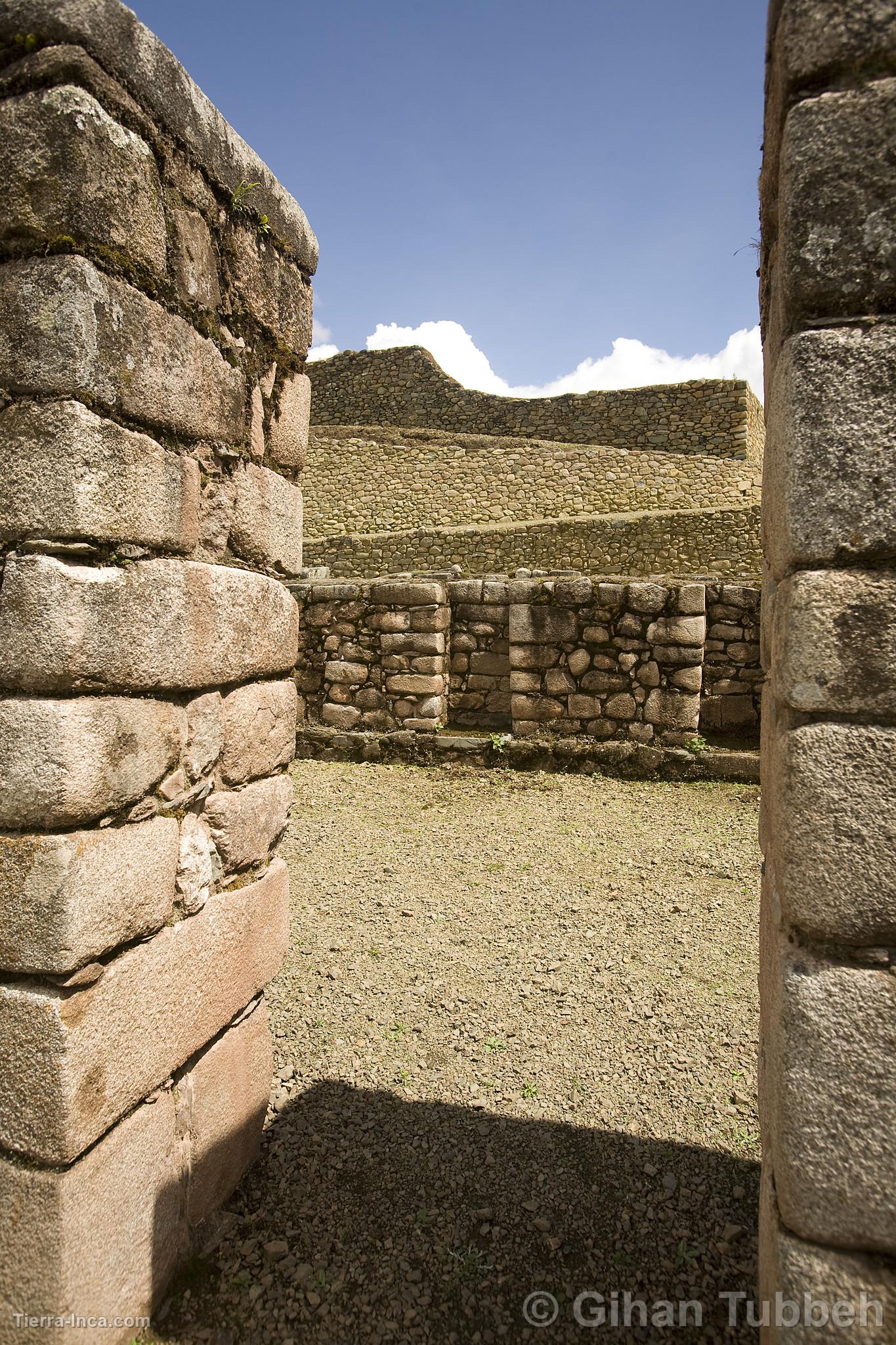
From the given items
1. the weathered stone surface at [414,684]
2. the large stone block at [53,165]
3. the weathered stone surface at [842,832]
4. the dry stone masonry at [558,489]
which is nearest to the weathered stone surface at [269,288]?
the large stone block at [53,165]

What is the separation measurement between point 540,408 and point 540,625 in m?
21.6

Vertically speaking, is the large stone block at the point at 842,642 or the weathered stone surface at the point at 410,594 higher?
the weathered stone surface at the point at 410,594

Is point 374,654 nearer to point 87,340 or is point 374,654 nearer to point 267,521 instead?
point 267,521

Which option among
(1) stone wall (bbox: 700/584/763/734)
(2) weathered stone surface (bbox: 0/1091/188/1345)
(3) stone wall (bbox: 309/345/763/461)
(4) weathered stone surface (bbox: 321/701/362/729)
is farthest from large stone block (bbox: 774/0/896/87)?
(3) stone wall (bbox: 309/345/763/461)

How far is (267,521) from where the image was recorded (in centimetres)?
267

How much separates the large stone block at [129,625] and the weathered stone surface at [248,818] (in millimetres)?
394

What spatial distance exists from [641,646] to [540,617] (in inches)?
42.2

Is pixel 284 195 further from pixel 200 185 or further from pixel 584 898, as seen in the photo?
pixel 584 898

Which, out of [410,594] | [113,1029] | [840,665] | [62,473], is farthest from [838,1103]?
[410,594]

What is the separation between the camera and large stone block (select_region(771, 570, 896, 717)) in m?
1.35

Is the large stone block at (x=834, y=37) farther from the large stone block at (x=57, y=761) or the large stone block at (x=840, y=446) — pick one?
the large stone block at (x=57, y=761)

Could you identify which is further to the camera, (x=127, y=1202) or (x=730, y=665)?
(x=730, y=665)

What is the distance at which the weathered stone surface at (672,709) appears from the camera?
7746 mm

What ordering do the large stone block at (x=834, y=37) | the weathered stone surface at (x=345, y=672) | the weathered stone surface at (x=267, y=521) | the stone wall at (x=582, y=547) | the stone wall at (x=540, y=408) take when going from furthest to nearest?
the stone wall at (x=540, y=408), the stone wall at (x=582, y=547), the weathered stone surface at (x=345, y=672), the weathered stone surface at (x=267, y=521), the large stone block at (x=834, y=37)
